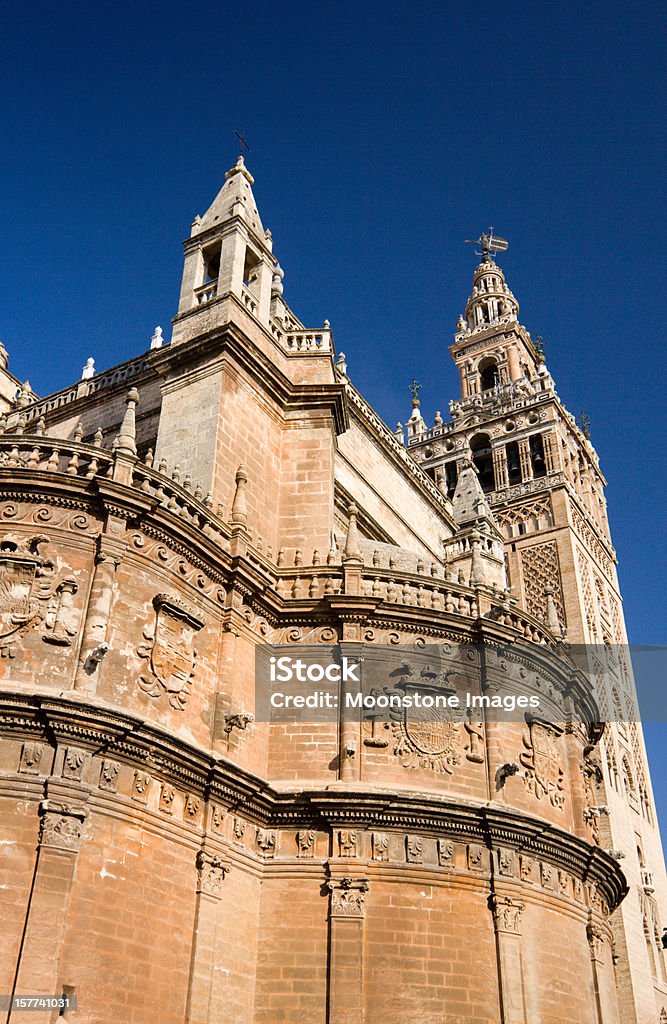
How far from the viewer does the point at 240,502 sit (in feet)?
60.7

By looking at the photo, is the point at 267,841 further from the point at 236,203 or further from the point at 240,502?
the point at 236,203

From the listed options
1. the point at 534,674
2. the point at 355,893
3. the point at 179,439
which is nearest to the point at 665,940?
the point at 534,674

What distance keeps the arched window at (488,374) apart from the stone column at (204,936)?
41.7 metres

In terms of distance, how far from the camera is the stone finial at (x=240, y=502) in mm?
18125

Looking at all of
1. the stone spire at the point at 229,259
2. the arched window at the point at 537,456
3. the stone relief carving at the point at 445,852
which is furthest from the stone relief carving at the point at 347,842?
the arched window at the point at 537,456

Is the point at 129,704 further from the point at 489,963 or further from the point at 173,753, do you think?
the point at 489,963

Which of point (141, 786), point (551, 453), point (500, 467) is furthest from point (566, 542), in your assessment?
point (141, 786)

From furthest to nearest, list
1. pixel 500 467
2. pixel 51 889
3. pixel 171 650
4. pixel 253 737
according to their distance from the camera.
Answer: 1. pixel 500 467
2. pixel 253 737
3. pixel 171 650
4. pixel 51 889

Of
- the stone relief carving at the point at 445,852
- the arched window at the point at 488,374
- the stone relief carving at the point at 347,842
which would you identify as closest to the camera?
the stone relief carving at the point at 347,842

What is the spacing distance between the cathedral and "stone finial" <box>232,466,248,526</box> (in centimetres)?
6

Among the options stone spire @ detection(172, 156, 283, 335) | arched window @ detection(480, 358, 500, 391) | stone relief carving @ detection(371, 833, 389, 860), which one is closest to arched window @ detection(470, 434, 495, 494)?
arched window @ detection(480, 358, 500, 391)

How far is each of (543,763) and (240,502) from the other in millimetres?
7872

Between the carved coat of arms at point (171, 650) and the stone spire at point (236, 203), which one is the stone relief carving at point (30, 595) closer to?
the carved coat of arms at point (171, 650)

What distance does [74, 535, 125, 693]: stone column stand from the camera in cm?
1394
